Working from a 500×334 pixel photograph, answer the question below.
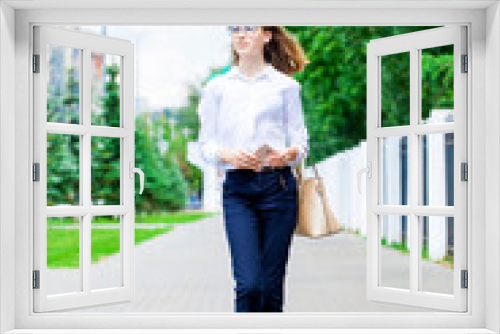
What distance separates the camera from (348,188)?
43.9 feet

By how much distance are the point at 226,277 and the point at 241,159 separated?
4533 millimetres

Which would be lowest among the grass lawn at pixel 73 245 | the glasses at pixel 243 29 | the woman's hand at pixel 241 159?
the grass lawn at pixel 73 245

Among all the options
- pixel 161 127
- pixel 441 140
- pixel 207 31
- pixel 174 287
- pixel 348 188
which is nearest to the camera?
pixel 174 287

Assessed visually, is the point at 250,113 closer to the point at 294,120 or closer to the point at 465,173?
the point at 294,120

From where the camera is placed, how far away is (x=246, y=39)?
3.50 m

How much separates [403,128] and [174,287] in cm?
409

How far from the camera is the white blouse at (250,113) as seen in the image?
3402 mm

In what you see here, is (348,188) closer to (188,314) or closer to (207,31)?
(188,314)

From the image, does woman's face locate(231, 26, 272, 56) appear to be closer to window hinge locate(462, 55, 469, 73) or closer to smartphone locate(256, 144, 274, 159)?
smartphone locate(256, 144, 274, 159)

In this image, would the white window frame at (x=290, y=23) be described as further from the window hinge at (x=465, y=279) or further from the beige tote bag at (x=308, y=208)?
the beige tote bag at (x=308, y=208)

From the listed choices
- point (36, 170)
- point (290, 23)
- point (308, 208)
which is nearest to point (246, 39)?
point (290, 23)

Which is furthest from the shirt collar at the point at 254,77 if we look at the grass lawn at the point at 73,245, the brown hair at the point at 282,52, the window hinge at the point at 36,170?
the grass lawn at the point at 73,245

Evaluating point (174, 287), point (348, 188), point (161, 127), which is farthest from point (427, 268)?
point (161, 127)

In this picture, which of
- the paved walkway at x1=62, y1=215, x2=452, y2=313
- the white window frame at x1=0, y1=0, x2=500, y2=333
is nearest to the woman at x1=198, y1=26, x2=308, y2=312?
the white window frame at x1=0, y1=0, x2=500, y2=333
